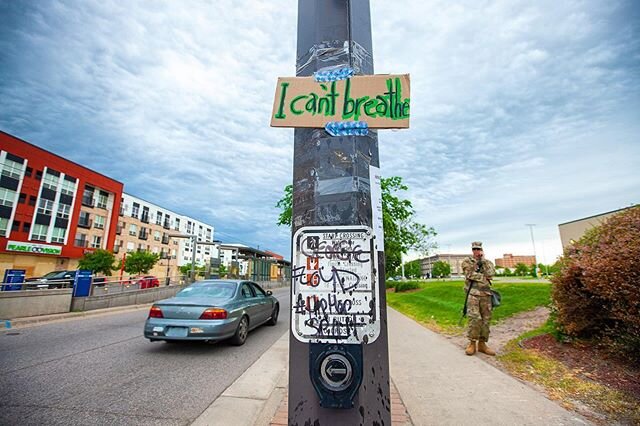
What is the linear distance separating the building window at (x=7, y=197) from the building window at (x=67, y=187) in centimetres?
475

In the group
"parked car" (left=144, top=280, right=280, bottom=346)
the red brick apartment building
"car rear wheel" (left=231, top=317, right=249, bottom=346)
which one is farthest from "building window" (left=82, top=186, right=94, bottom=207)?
"car rear wheel" (left=231, top=317, right=249, bottom=346)

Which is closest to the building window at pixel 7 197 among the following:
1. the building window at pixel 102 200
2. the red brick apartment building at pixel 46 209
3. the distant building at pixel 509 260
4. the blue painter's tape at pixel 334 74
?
the red brick apartment building at pixel 46 209

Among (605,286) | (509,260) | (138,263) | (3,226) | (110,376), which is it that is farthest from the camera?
(509,260)

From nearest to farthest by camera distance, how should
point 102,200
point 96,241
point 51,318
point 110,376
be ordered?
1. point 110,376
2. point 51,318
3. point 96,241
4. point 102,200

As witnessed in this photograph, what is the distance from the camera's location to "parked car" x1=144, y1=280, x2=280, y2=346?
574 centimetres

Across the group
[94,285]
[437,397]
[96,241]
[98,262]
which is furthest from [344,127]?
[96,241]

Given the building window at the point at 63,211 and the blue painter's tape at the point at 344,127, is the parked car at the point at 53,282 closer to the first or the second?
the blue painter's tape at the point at 344,127

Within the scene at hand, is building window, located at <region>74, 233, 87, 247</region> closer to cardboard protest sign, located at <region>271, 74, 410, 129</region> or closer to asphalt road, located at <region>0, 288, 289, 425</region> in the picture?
asphalt road, located at <region>0, 288, 289, 425</region>

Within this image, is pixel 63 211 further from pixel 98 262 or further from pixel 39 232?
pixel 98 262

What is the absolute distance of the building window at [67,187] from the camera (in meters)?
35.7

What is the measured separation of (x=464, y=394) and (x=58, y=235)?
4539cm

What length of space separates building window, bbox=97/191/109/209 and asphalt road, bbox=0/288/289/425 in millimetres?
41013

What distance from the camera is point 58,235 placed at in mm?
35406

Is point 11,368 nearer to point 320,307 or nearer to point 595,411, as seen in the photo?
point 320,307
